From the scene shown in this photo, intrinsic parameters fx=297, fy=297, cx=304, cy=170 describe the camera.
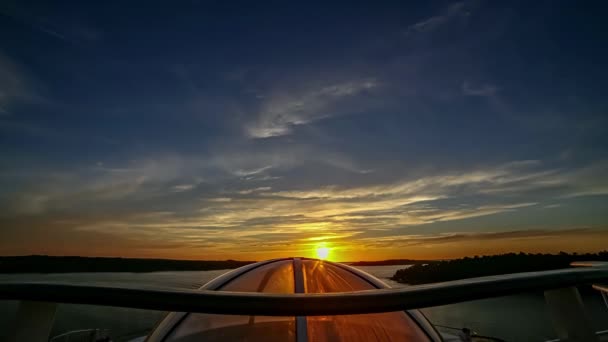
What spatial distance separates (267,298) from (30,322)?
49.4 inches

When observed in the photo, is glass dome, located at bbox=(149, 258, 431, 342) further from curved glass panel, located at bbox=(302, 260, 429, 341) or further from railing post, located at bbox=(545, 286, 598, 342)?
railing post, located at bbox=(545, 286, 598, 342)

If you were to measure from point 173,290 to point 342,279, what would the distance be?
213cm

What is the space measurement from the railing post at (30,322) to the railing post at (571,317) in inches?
99.1

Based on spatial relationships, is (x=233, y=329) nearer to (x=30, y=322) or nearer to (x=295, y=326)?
(x=295, y=326)

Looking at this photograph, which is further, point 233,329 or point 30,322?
point 233,329

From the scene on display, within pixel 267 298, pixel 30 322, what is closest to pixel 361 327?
pixel 267 298

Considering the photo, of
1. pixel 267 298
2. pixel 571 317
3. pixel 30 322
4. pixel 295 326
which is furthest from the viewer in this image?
pixel 295 326

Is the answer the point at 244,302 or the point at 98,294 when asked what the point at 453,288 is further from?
the point at 98,294

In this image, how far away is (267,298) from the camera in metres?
0.81

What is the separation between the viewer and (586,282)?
1.28 meters

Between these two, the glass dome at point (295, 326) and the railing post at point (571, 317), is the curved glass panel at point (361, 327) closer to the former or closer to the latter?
the glass dome at point (295, 326)

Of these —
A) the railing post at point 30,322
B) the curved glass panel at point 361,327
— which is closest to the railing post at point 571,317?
the curved glass panel at point 361,327

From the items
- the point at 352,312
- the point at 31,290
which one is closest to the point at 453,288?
the point at 352,312

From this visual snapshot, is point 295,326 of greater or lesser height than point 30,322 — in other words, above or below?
below
